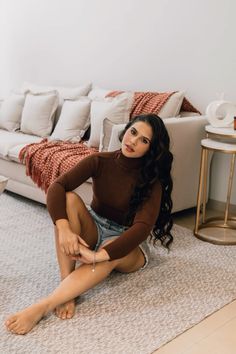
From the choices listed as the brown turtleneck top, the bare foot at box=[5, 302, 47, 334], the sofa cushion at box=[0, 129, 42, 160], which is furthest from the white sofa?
the bare foot at box=[5, 302, 47, 334]

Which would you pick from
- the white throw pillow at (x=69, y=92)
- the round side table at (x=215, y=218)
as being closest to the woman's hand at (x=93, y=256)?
the round side table at (x=215, y=218)

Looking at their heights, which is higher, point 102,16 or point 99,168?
point 102,16

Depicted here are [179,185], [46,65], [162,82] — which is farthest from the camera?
[46,65]

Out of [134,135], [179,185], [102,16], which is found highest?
[102,16]

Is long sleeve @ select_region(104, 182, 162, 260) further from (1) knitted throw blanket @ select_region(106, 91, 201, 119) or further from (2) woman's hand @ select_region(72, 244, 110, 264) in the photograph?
(1) knitted throw blanket @ select_region(106, 91, 201, 119)

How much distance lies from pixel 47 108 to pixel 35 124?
160 mm

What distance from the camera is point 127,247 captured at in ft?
5.96

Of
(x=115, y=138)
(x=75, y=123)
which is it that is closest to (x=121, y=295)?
(x=115, y=138)

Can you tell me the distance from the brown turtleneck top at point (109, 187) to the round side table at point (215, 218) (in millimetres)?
730

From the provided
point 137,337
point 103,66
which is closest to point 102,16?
point 103,66

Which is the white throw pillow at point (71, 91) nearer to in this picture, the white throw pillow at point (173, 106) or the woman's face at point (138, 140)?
the white throw pillow at point (173, 106)

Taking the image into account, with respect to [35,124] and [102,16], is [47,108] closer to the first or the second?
[35,124]

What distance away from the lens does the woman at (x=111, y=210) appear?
1812 millimetres

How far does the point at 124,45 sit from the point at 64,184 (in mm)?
2041
